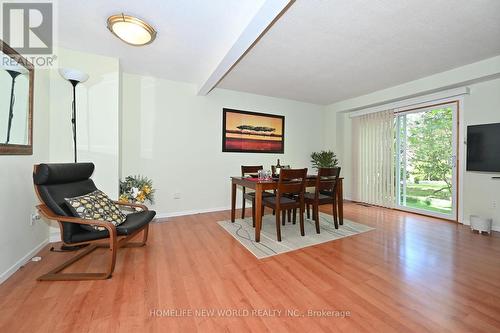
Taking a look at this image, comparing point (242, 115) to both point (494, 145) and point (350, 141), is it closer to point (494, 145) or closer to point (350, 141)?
point (350, 141)

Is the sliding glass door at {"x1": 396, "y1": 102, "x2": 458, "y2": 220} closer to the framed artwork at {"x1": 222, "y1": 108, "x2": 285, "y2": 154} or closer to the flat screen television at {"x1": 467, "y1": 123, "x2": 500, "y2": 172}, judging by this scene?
the flat screen television at {"x1": 467, "y1": 123, "x2": 500, "y2": 172}

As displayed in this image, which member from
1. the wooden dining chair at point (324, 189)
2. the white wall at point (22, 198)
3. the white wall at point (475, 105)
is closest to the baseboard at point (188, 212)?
the white wall at point (22, 198)

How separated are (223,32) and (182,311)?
252 cm

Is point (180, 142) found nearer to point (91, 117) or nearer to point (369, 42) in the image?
point (91, 117)

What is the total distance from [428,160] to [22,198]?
19.0 feet

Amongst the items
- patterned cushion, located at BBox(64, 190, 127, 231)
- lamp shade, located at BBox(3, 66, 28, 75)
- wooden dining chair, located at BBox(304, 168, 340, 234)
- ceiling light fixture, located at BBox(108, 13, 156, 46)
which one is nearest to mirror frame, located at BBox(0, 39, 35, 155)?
lamp shade, located at BBox(3, 66, 28, 75)

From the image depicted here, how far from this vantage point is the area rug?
2377 mm

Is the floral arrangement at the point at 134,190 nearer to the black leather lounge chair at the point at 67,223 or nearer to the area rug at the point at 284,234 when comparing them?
the black leather lounge chair at the point at 67,223

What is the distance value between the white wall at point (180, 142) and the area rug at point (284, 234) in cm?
96

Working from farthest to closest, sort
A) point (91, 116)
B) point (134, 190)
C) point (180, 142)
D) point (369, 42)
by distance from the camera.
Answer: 1. point (180, 142)
2. point (134, 190)
3. point (91, 116)
4. point (369, 42)

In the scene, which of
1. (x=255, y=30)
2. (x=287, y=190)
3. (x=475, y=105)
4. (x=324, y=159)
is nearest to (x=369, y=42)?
(x=255, y=30)

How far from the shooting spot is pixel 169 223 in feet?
10.8

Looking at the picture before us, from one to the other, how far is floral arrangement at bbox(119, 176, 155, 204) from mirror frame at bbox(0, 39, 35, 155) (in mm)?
1101

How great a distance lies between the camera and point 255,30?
187 centimetres
